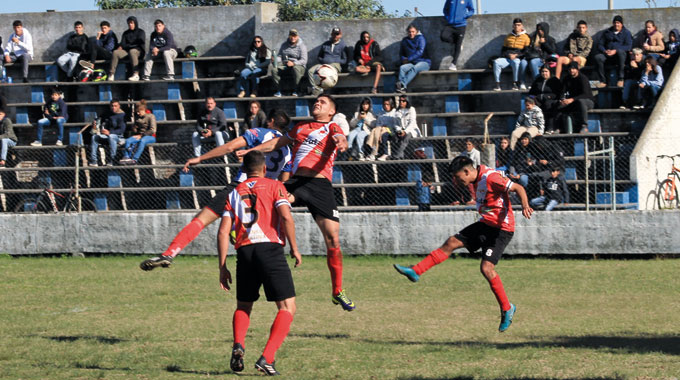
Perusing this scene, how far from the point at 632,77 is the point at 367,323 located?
39.4 feet

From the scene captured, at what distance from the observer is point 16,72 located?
24.7 meters

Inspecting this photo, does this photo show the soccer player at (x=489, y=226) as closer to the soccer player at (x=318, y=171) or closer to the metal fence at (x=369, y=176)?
the soccer player at (x=318, y=171)

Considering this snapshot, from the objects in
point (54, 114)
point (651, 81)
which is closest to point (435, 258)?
point (651, 81)

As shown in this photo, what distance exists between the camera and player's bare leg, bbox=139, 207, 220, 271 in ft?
29.6

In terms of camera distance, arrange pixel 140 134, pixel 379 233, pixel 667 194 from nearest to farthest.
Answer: pixel 379 233, pixel 667 194, pixel 140 134

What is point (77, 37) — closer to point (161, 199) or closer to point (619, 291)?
point (161, 199)

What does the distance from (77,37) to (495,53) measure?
1038cm

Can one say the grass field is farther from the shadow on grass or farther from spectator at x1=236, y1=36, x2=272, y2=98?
spectator at x1=236, y1=36, x2=272, y2=98

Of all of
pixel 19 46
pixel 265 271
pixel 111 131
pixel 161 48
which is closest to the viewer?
pixel 265 271

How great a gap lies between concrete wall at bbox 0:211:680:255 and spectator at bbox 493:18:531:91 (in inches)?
210

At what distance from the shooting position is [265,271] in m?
7.87

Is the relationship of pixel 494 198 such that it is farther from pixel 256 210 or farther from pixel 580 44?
pixel 580 44

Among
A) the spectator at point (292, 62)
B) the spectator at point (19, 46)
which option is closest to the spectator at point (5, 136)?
the spectator at point (19, 46)

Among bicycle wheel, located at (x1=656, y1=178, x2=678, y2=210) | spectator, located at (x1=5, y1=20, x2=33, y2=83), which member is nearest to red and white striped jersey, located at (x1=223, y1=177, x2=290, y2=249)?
bicycle wheel, located at (x1=656, y1=178, x2=678, y2=210)
